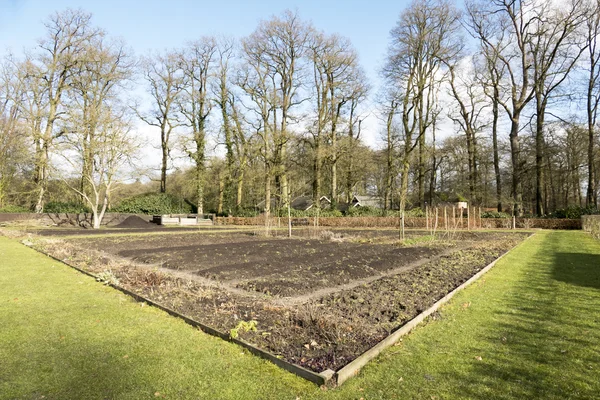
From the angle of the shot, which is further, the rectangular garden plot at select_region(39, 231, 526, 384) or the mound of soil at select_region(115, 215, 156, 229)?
the mound of soil at select_region(115, 215, 156, 229)

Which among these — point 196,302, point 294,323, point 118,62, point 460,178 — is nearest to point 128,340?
point 196,302

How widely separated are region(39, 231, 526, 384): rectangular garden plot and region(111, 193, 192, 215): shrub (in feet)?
68.5

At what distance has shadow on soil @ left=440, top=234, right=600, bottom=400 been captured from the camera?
3.00 meters

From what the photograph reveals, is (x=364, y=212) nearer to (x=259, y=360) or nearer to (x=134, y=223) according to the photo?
(x=134, y=223)

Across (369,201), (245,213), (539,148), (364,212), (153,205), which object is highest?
(539,148)

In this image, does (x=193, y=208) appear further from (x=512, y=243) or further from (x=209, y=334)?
(x=209, y=334)

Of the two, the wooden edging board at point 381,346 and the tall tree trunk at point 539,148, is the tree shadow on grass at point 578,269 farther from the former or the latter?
the tall tree trunk at point 539,148

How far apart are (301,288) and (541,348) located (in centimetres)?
386

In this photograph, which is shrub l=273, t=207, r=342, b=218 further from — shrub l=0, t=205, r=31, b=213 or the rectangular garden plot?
shrub l=0, t=205, r=31, b=213

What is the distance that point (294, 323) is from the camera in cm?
446

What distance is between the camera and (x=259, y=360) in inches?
140

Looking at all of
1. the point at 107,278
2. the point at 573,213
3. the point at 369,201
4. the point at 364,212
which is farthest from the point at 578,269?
the point at 369,201

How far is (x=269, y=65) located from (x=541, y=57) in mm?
21656

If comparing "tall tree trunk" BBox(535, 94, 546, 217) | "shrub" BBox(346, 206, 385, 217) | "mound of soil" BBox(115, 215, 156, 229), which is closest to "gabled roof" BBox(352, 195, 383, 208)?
"shrub" BBox(346, 206, 385, 217)
